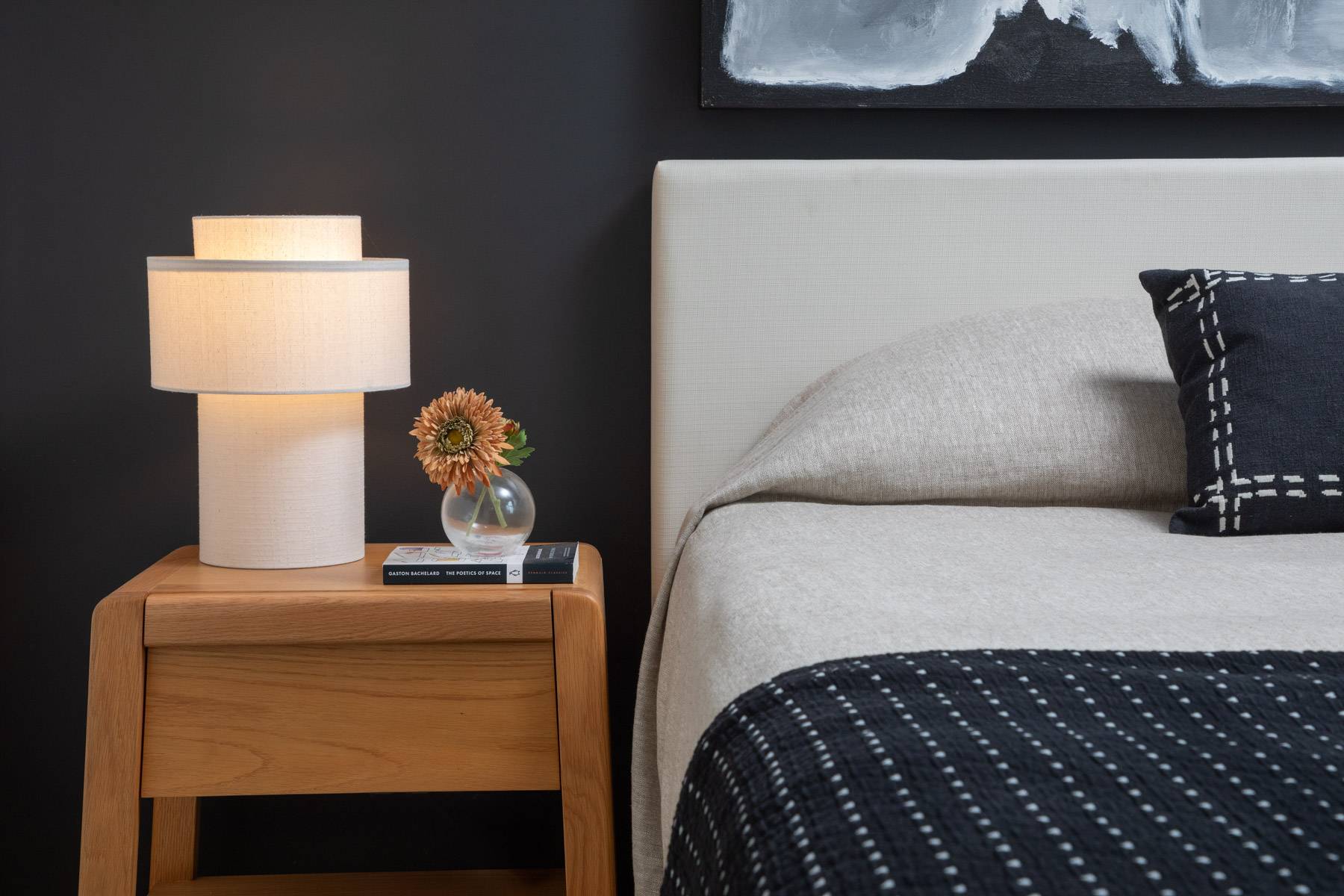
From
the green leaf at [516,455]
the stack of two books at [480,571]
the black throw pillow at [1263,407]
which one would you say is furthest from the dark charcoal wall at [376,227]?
the black throw pillow at [1263,407]

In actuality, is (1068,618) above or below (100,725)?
above

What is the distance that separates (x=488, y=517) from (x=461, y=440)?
107 millimetres

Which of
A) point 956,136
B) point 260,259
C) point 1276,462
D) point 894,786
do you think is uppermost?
point 956,136

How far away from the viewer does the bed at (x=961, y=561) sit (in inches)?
20.3

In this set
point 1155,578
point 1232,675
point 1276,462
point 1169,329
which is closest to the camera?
point 1232,675

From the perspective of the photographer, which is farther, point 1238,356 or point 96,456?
point 96,456

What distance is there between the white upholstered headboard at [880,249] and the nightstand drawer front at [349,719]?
416 millimetres

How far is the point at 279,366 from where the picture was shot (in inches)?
49.1

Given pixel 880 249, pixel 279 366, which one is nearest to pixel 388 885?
pixel 279 366

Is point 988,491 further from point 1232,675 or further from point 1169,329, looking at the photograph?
point 1232,675

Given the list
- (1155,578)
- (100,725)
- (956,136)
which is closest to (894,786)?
(1155,578)

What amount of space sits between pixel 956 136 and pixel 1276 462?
76cm

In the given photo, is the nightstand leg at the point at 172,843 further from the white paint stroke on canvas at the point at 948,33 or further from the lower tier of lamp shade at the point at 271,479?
the white paint stroke on canvas at the point at 948,33

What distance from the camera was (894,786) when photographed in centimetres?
54
